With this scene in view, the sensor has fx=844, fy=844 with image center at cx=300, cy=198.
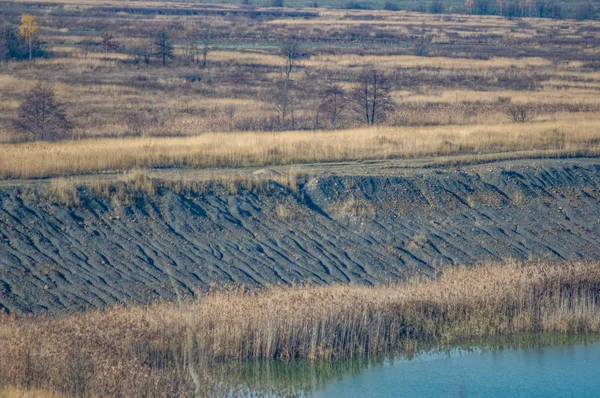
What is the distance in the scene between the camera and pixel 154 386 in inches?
436

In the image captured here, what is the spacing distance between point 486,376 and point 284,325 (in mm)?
3460

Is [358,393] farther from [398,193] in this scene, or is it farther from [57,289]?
[398,193]

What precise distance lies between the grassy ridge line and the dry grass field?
8280 mm

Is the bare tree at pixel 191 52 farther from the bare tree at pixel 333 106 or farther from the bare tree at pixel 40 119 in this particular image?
the bare tree at pixel 40 119

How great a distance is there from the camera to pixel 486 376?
1401 cm

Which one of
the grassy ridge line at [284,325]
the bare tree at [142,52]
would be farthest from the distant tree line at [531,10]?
the grassy ridge line at [284,325]

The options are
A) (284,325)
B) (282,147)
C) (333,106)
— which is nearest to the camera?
(284,325)

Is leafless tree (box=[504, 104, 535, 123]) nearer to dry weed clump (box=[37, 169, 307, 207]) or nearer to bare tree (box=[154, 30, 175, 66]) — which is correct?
dry weed clump (box=[37, 169, 307, 207])

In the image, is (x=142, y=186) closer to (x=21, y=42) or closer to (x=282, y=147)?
(x=282, y=147)

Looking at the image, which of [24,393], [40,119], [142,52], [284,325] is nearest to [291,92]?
[40,119]

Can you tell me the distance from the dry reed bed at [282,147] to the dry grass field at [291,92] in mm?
56

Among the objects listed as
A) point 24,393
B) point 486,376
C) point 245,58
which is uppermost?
point 245,58

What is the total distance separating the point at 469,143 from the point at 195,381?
16.0 m

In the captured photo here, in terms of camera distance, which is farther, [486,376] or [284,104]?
A: [284,104]
